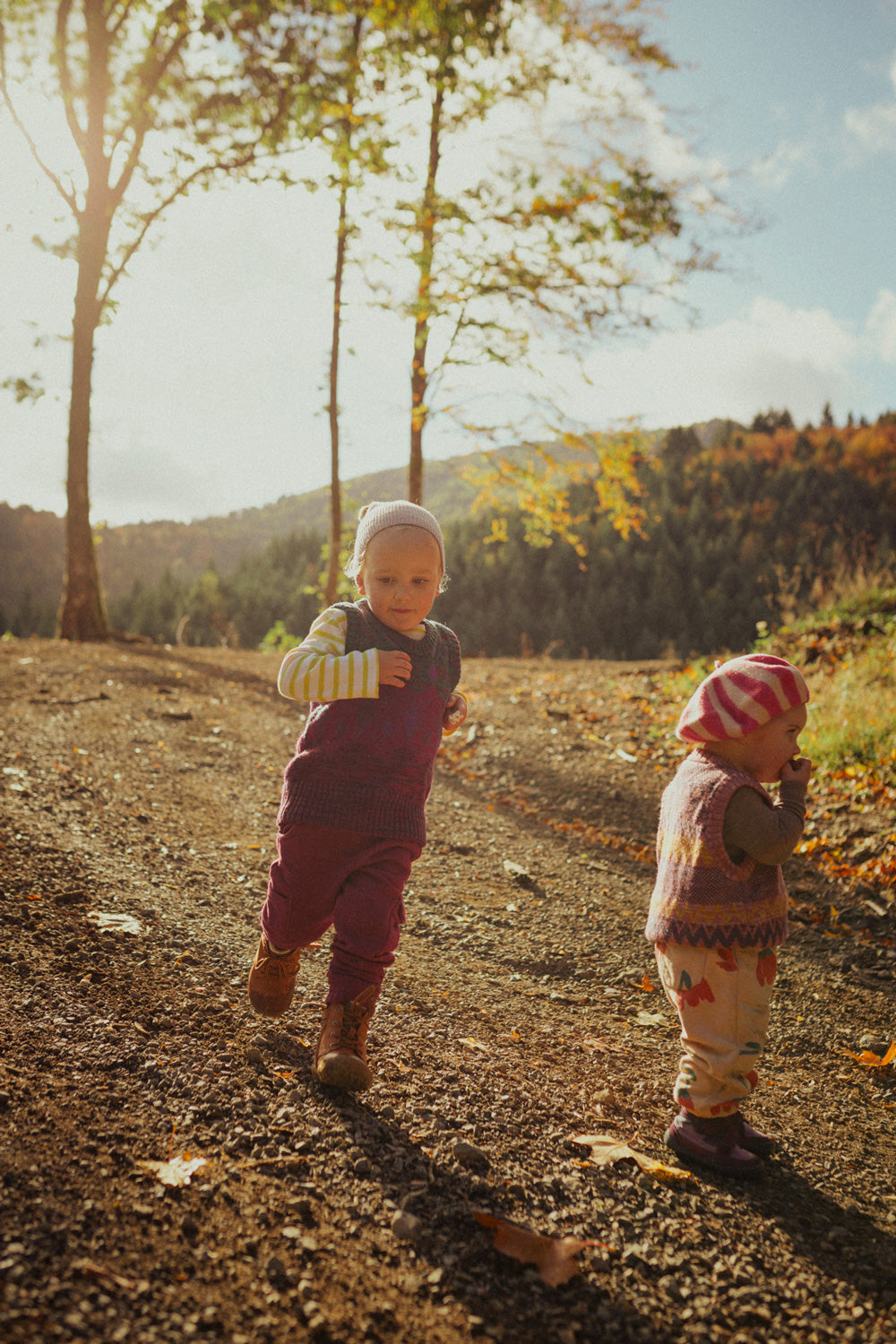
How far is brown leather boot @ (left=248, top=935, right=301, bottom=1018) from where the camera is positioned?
238cm

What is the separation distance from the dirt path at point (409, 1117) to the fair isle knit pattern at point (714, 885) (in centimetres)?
60

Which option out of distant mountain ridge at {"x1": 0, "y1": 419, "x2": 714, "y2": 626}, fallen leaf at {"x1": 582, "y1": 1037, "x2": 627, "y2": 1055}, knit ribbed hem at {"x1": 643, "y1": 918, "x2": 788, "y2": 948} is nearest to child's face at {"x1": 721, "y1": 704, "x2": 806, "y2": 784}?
knit ribbed hem at {"x1": 643, "y1": 918, "x2": 788, "y2": 948}

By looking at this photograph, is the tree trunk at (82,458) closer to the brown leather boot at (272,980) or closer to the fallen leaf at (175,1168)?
the brown leather boot at (272,980)

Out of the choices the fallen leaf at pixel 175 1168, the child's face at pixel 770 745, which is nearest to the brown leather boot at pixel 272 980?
the fallen leaf at pixel 175 1168

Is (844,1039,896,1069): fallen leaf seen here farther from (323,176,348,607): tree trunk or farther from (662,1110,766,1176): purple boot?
(323,176,348,607): tree trunk

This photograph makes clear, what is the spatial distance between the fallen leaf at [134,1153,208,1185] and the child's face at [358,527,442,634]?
1444mm

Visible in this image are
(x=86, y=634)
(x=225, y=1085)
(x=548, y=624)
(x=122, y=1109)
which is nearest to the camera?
(x=122, y=1109)

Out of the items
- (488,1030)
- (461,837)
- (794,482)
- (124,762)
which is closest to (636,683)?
(461,837)

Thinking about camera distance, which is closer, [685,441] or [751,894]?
[751,894]

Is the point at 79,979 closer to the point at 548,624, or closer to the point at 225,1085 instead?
the point at 225,1085

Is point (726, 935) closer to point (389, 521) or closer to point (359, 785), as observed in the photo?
point (359, 785)

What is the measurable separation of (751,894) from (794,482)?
5231 centimetres

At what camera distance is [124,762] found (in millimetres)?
5293

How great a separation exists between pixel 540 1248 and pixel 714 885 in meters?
0.94
